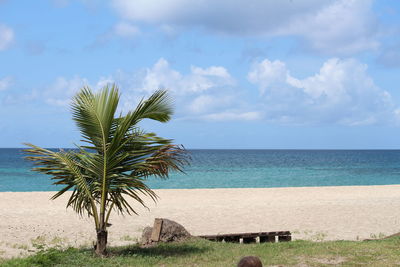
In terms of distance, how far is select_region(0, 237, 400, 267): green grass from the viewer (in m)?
9.45

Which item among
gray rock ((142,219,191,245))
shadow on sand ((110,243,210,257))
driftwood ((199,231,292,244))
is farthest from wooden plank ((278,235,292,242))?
shadow on sand ((110,243,210,257))

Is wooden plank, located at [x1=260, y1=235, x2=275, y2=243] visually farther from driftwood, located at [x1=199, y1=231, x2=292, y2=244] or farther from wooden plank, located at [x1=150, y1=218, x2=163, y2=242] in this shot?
wooden plank, located at [x1=150, y1=218, x2=163, y2=242]

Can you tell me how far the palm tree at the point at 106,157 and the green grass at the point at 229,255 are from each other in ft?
2.13

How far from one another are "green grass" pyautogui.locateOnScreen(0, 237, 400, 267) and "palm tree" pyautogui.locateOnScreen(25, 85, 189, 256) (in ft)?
2.13

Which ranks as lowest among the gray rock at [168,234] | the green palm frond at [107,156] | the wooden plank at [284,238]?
the wooden plank at [284,238]

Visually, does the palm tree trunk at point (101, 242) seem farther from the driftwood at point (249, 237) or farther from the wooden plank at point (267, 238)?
the wooden plank at point (267, 238)

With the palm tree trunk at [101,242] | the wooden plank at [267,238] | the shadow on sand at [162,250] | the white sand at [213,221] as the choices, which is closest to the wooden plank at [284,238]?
the wooden plank at [267,238]

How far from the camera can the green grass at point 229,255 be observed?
31.0 feet

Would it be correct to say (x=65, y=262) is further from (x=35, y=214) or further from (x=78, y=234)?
(x=35, y=214)

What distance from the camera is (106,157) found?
34.0 feet

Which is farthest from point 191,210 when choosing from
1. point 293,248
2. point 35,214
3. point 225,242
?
point 293,248

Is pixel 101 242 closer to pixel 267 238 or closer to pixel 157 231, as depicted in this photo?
pixel 157 231

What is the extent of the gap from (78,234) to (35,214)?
17.8 feet

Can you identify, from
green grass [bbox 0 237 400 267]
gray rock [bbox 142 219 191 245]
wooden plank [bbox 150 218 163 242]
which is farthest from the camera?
gray rock [bbox 142 219 191 245]
